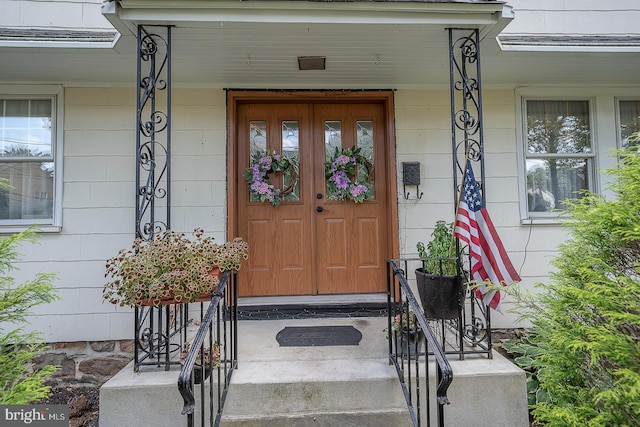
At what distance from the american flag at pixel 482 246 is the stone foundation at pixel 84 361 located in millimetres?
3136

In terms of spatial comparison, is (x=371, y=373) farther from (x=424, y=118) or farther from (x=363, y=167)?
(x=424, y=118)

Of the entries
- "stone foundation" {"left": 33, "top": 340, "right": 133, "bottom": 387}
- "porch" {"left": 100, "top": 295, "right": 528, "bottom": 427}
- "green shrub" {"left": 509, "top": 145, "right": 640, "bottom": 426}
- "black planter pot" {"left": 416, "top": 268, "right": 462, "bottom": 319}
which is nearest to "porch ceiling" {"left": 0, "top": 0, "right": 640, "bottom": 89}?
"green shrub" {"left": 509, "top": 145, "right": 640, "bottom": 426}

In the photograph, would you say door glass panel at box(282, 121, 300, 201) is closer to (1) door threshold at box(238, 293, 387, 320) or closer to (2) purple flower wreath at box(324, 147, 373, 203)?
(2) purple flower wreath at box(324, 147, 373, 203)

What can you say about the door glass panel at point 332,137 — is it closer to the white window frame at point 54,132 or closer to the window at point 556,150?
the window at point 556,150

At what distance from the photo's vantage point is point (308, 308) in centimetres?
343

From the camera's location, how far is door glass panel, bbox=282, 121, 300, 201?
12.1 ft

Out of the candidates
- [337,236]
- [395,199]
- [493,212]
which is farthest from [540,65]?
[337,236]

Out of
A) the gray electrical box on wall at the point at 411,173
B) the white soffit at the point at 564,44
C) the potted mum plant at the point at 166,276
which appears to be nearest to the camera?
Result: the potted mum plant at the point at 166,276

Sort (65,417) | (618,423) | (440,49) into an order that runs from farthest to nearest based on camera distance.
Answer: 1. (440,49)
2. (65,417)
3. (618,423)

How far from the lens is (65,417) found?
7.29 feet

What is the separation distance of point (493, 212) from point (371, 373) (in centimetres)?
222

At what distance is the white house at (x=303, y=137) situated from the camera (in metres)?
3.16

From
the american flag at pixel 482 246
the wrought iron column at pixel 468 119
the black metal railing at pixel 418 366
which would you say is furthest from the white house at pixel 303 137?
the black metal railing at pixel 418 366

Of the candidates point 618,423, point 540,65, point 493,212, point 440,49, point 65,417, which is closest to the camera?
point 618,423
